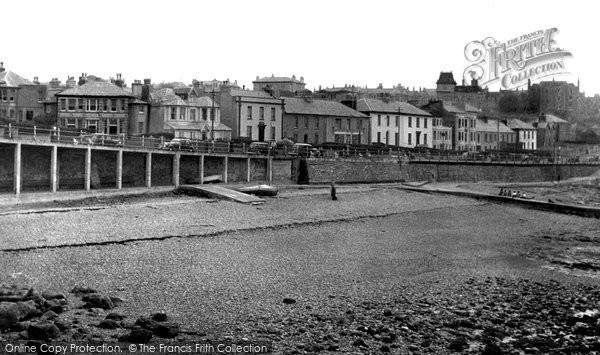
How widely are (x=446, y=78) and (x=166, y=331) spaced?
132 meters

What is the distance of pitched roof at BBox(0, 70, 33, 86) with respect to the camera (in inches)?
2344

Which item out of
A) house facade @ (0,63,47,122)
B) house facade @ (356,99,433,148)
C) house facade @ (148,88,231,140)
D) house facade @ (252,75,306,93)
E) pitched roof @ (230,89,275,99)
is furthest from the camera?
house facade @ (252,75,306,93)

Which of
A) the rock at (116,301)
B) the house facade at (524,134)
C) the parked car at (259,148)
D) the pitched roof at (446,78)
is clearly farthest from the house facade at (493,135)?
the rock at (116,301)

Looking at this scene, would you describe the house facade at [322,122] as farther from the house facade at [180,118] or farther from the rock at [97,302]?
the rock at [97,302]

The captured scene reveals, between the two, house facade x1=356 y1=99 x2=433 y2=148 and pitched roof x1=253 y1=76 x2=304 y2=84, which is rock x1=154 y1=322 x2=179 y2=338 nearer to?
house facade x1=356 y1=99 x2=433 y2=148

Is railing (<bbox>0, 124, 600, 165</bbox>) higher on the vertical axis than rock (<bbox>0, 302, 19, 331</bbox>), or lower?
higher

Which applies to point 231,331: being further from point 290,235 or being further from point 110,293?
point 290,235

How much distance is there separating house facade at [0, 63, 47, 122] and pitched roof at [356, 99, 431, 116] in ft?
104

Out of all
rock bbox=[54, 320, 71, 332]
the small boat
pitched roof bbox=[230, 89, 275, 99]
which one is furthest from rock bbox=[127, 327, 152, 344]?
pitched roof bbox=[230, 89, 275, 99]

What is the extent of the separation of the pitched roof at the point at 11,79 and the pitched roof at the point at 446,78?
95.7 metres

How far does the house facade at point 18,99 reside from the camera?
5966cm

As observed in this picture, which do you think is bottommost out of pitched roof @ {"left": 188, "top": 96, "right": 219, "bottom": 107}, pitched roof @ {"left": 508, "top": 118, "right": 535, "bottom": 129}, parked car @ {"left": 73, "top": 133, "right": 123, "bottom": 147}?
parked car @ {"left": 73, "top": 133, "right": 123, "bottom": 147}

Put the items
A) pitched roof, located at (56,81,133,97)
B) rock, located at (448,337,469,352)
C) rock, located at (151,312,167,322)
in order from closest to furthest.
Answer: rock, located at (448,337,469,352) → rock, located at (151,312,167,322) → pitched roof, located at (56,81,133,97)

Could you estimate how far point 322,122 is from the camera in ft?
219
